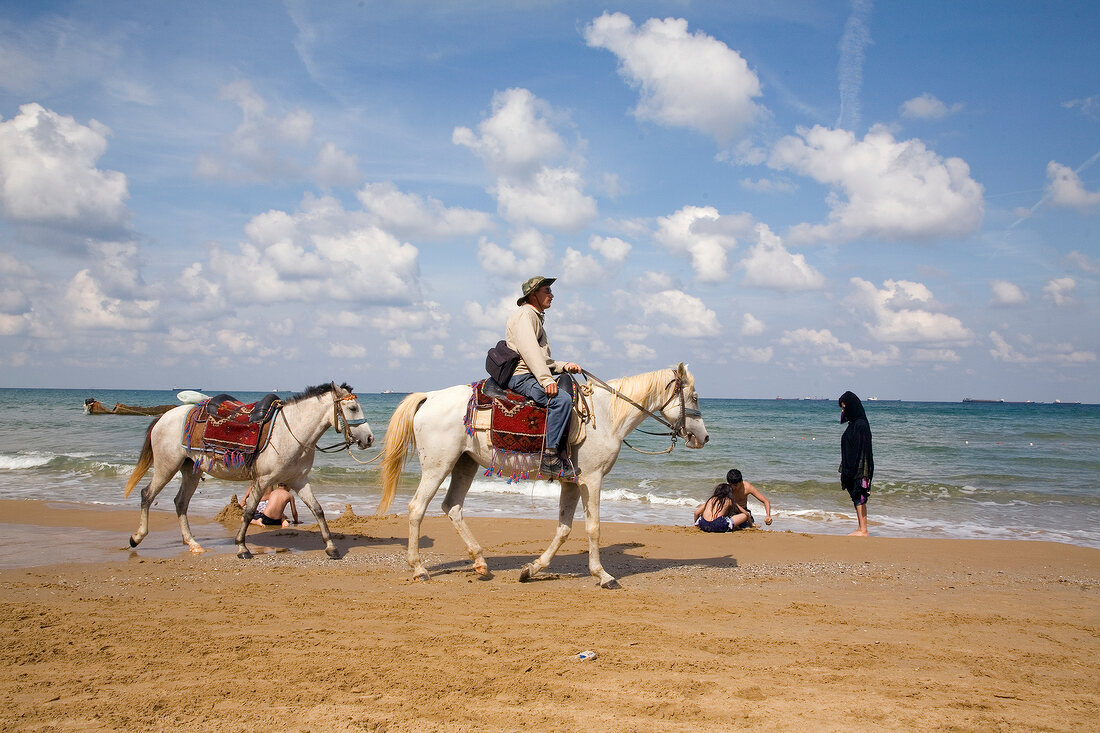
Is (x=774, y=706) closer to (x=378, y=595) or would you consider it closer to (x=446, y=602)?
(x=446, y=602)

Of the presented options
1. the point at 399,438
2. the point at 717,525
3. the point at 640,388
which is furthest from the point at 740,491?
the point at 399,438

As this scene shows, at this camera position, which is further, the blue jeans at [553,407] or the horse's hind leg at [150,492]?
the horse's hind leg at [150,492]

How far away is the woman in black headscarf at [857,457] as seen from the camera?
398 inches

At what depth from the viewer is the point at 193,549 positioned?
8203 mm

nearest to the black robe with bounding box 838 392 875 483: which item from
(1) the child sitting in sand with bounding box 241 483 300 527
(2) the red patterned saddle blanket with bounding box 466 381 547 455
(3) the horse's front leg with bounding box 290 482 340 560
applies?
(2) the red patterned saddle blanket with bounding box 466 381 547 455

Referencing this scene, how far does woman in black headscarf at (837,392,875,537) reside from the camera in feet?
33.2

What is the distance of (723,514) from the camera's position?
34.1ft

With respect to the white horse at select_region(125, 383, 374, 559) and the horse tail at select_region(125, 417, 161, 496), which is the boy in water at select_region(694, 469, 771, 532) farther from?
the horse tail at select_region(125, 417, 161, 496)

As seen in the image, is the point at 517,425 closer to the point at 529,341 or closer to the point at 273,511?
the point at 529,341

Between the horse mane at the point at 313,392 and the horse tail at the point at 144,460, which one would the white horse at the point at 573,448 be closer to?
the horse mane at the point at 313,392

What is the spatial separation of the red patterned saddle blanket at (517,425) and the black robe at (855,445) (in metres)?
5.54

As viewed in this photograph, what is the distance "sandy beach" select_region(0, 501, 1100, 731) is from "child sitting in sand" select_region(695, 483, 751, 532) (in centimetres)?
161

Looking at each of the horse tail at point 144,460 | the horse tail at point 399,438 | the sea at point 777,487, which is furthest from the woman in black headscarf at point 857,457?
the horse tail at point 144,460

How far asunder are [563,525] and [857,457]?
5.45m
